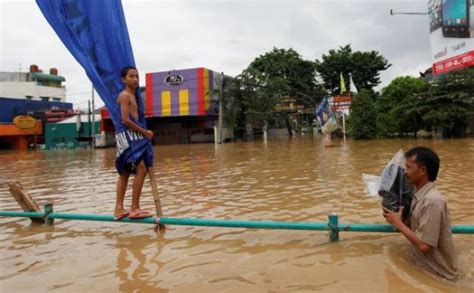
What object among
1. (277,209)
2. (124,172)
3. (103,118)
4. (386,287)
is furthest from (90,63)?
(103,118)

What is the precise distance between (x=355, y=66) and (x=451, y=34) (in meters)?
35.6

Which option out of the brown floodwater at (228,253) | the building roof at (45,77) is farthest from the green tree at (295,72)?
the brown floodwater at (228,253)

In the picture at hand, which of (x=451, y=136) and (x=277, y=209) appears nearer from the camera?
(x=277, y=209)

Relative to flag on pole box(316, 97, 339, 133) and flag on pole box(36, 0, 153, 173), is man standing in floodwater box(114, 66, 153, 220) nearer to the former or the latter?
flag on pole box(36, 0, 153, 173)

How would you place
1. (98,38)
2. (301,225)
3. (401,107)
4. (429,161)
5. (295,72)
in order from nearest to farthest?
(429,161), (301,225), (98,38), (401,107), (295,72)

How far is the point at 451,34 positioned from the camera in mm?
13594

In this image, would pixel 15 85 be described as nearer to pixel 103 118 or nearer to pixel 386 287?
pixel 103 118

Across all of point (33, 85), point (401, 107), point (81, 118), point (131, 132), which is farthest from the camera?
point (33, 85)

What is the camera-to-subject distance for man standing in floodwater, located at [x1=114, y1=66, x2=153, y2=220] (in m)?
4.38

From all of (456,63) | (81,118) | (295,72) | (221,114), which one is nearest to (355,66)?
(295,72)

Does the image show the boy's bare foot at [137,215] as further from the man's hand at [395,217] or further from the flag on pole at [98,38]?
the man's hand at [395,217]

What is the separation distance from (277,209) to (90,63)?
3.13 meters

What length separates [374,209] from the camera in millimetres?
5500

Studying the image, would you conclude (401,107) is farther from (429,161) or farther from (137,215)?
(429,161)
